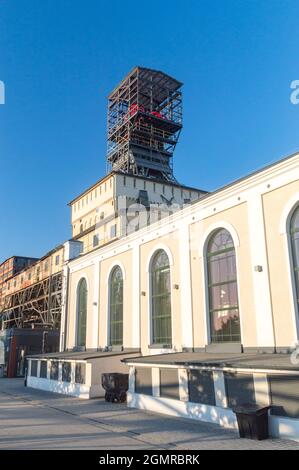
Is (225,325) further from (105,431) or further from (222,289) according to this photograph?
(105,431)

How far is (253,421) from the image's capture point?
9859 millimetres

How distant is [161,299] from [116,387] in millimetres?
4530

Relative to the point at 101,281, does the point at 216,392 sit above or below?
below

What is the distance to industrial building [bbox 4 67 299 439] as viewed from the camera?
1197cm

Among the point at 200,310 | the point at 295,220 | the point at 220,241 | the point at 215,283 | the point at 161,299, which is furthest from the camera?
the point at 161,299

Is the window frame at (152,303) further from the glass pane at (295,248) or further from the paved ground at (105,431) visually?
the glass pane at (295,248)

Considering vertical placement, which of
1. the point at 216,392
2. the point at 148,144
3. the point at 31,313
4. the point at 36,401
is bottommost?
the point at 36,401

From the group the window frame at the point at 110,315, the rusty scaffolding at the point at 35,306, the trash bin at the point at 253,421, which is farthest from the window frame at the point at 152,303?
the rusty scaffolding at the point at 35,306

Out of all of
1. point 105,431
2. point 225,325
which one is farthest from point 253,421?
point 225,325
